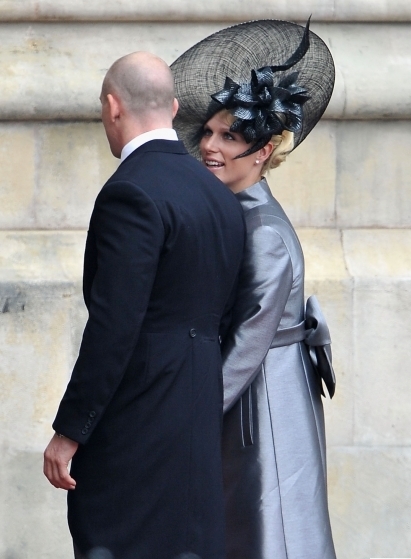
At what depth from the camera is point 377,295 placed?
4484 mm

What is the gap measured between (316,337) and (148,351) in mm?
744

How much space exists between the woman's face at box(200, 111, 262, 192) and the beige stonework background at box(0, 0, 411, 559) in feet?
4.37

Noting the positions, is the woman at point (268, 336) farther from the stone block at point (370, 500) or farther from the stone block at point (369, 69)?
the stone block at point (370, 500)

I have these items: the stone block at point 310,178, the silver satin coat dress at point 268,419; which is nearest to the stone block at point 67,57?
the stone block at point 310,178

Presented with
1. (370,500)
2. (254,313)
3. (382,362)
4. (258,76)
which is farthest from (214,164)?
(370,500)

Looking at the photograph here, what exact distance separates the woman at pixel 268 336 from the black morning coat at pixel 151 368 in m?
0.23

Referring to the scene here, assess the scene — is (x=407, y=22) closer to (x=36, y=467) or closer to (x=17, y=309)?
(x=17, y=309)

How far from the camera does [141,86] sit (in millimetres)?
2676

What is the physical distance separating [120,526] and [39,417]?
189 cm

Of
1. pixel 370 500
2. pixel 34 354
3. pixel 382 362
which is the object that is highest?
pixel 34 354

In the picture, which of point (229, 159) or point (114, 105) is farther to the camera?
point (229, 159)

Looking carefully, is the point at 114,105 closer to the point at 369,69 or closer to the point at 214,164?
the point at 214,164

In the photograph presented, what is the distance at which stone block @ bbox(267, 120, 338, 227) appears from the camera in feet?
15.2

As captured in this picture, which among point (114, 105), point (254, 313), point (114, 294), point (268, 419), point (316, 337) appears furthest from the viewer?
point (316, 337)
